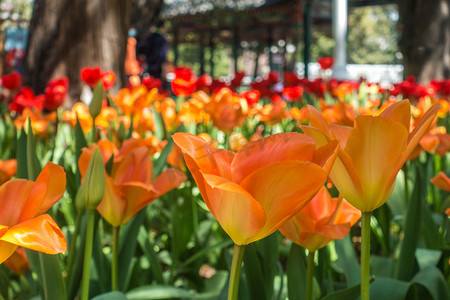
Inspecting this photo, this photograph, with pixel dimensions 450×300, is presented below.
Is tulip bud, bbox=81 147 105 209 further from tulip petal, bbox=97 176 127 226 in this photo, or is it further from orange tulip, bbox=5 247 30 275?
orange tulip, bbox=5 247 30 275

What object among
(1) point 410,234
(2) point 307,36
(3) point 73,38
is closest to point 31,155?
(1) point 410,234

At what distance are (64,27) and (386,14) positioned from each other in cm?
4686

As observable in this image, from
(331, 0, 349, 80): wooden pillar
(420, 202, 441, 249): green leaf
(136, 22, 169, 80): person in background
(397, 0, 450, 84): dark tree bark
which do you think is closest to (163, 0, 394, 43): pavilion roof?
(331, 0, 349, 80): wooden pillar

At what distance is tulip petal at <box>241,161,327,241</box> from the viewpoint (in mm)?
427

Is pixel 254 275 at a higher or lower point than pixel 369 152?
lower

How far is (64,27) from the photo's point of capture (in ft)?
11.2

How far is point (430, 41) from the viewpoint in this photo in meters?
5.53

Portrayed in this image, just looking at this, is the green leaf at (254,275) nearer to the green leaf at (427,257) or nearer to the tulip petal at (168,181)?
the tulip petal at (168,181)

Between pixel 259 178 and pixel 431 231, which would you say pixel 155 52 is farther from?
pixel 259 178

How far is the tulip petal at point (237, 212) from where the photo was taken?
444 millimetres

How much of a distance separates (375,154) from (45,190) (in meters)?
0.30

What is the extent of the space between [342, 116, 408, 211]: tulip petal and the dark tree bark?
541 cm

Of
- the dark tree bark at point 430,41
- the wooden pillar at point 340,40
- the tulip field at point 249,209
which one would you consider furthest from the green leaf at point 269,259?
the wooden pillar at point 340,40

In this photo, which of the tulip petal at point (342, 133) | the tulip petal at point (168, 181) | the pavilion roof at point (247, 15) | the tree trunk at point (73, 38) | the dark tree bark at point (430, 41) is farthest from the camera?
the pavilion roof at point (247, 15)
